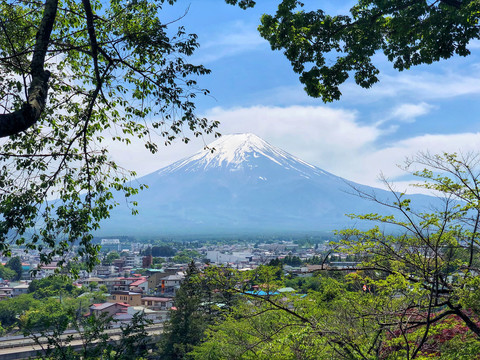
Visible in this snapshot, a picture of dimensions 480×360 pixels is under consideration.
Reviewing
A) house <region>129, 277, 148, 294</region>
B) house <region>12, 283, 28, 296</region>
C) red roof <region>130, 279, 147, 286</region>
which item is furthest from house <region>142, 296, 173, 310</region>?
house <region>12, 283, 28, 296</region>

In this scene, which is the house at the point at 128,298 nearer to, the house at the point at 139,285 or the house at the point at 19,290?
the house at the point at 139,285

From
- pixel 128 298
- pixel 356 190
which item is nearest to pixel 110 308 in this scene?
pixel 128 298

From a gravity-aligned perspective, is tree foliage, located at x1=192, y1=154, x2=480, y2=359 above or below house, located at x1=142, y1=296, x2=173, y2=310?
above

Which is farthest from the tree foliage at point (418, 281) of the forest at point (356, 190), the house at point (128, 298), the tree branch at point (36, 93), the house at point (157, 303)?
the house at point (128, 298)

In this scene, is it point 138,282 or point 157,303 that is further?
point 138,282

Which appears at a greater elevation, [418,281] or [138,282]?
[418,281]

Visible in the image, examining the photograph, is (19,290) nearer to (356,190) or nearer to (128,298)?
(128,298)

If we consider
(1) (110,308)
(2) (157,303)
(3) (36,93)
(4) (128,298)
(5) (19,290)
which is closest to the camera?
(3) (36,93)

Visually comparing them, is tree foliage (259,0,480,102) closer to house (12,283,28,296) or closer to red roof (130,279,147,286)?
house (12,283,28,296)

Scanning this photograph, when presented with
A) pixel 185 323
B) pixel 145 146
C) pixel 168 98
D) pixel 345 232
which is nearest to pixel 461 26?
pixel 345 232

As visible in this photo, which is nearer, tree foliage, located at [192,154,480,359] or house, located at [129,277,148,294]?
tree foliage, located at [192,154,480,359]

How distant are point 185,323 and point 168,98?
1414 cm


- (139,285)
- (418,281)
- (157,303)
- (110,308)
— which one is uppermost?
(418,281)

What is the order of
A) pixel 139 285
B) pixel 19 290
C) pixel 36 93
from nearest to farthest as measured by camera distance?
1. pixel 36 93
2. pixel 19 290
3. pixel 139 285
